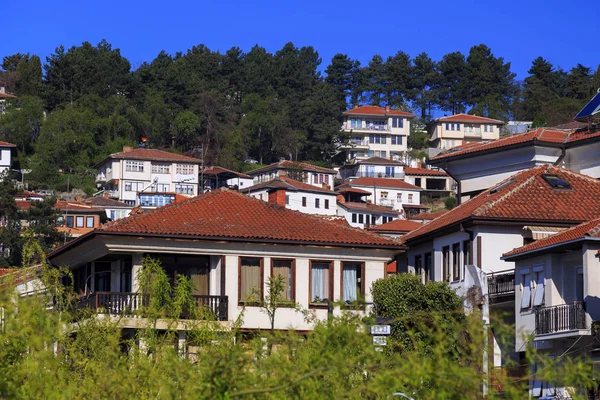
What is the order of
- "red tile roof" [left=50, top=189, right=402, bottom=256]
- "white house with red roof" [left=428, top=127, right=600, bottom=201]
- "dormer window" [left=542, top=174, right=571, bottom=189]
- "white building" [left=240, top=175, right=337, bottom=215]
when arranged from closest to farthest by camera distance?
"red tile roof" [left=50, top=189, right=402, bottom=256], "dormer window" [left=542, top=174, right=571, bottom=189], "white house with red roof" [left=428, top=127, right=600, bottom=201], "white building" [left=240, top=175, right=337, bottom=215]

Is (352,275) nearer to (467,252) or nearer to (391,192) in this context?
(467,252)

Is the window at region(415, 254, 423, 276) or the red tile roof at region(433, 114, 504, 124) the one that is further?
the red tile roof at region(433, 114, 504, 124)

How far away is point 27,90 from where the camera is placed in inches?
7687

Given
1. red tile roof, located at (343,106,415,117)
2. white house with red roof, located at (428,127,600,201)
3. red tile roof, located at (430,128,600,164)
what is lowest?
white house with red roof, located at (428,127,600,201)

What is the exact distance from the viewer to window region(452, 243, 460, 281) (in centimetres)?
4431

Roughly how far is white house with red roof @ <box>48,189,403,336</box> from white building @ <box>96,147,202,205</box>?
110835 millimetres

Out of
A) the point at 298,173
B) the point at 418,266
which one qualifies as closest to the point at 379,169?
the point at 298,173

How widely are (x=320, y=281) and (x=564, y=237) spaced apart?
325 inches

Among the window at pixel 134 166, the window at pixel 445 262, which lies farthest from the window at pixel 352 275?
the window at pixel 134 166

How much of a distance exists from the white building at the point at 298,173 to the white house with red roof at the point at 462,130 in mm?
34101

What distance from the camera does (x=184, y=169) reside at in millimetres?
159375

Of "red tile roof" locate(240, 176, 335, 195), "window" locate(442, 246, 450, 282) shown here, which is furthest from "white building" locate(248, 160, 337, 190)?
"window" locate(442, 246, 450, 282)

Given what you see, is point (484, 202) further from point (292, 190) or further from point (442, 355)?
point (292, 190)

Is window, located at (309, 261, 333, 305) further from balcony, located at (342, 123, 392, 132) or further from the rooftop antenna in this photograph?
balcony, located at (342, 123, 392, 132)
